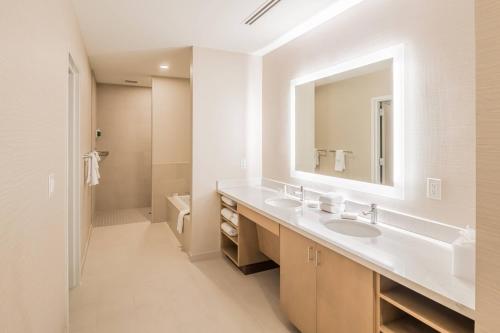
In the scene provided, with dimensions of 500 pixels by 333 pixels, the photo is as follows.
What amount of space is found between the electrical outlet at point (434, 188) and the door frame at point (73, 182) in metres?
2.81

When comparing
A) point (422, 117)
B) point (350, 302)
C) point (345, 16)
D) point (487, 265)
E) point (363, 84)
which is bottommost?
point (350, 302)

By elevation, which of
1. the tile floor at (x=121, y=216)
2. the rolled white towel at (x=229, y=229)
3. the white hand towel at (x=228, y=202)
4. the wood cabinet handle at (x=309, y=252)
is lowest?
the tile floor at (x=121, y=216)

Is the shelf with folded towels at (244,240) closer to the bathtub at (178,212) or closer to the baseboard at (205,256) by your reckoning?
the baseboard at (205,256)

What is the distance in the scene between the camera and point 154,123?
4.80m

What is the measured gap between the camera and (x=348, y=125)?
2.29m

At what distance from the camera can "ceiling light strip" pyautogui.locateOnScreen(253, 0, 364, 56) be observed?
7.12 feet

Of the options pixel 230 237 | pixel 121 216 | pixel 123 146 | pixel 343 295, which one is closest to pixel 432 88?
pixel 343 295

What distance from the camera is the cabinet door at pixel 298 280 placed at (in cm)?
179

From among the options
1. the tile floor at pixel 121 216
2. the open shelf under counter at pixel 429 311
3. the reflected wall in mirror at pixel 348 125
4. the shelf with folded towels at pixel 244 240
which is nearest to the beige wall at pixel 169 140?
the tile floor at pixel 121 216

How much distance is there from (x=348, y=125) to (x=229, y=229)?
5.49ft

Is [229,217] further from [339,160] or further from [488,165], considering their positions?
[488,165]

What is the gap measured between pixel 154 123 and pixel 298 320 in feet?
12.9

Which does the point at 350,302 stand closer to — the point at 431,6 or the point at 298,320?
the point at 298,320

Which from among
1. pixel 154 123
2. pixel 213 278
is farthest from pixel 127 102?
pixel 213 278
